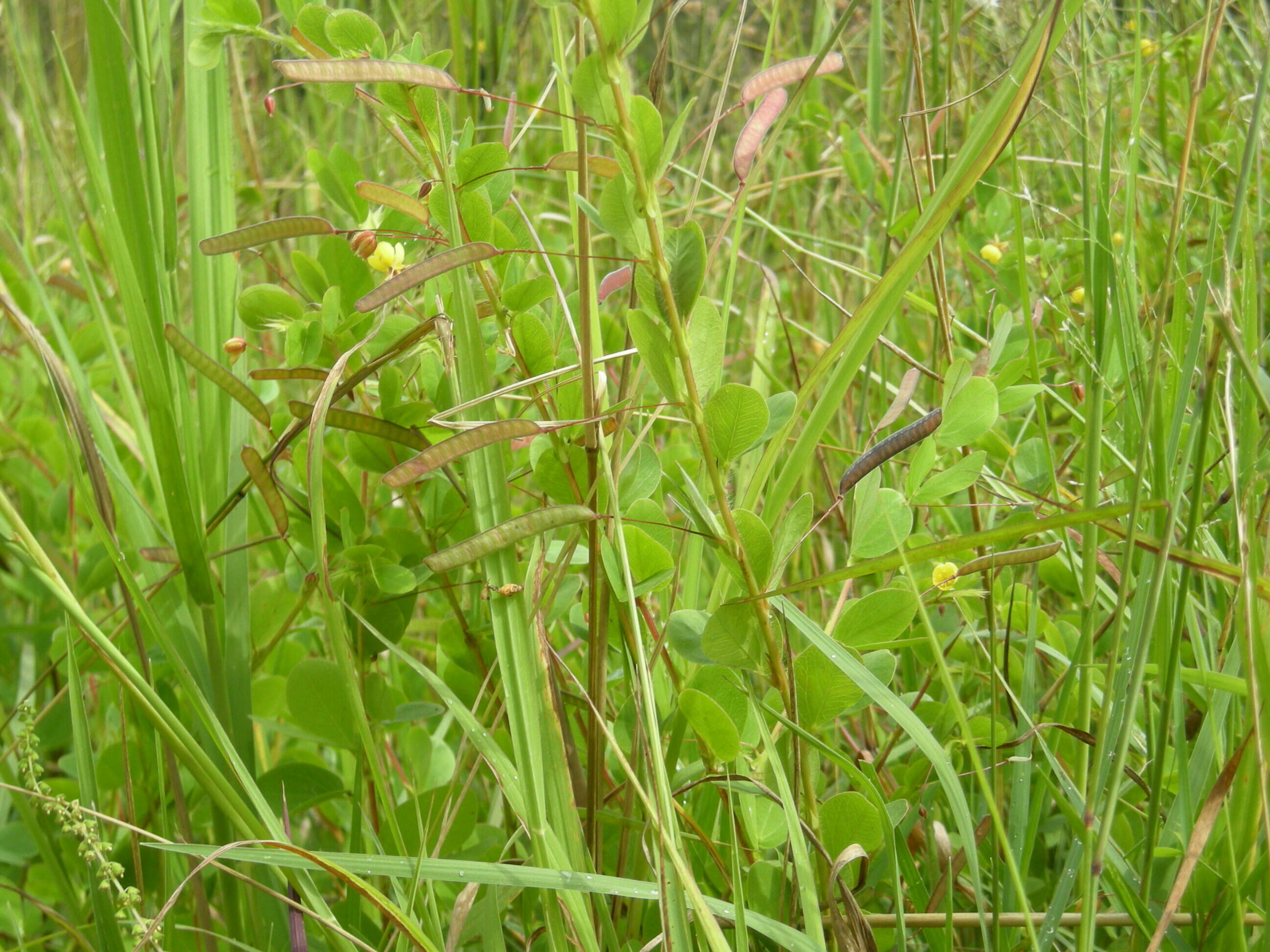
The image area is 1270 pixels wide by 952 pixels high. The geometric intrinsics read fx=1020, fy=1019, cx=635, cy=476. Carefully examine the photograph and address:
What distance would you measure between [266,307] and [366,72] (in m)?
0.26

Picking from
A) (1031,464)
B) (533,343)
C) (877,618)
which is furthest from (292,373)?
(1031,464)

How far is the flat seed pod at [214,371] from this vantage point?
619 millimetres

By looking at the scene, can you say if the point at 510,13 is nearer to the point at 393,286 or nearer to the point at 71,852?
the point at 393,286

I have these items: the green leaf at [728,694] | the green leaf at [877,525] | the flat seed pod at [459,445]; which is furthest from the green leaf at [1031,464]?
the flat seed pod at [459,445]

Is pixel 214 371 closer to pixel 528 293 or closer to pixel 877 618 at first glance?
pixel 528 293

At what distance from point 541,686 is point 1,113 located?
11.2 feet

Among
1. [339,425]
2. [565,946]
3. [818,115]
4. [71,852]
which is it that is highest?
[818,115]

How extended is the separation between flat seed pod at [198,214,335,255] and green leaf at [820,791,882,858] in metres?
0.43

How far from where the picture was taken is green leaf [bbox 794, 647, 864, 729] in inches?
21.6

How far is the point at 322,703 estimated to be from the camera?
69cm

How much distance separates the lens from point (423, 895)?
650 millimetres

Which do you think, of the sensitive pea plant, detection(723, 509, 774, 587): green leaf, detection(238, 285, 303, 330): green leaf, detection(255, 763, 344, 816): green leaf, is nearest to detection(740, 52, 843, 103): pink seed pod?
the sensitive pea plant

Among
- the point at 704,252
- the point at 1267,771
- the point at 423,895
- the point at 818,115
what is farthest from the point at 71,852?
the point at 818,115

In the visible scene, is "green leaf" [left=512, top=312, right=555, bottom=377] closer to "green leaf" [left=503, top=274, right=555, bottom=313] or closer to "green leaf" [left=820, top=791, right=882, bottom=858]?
"green leaf" [left=503, top=274, right=555, bottom=313]
